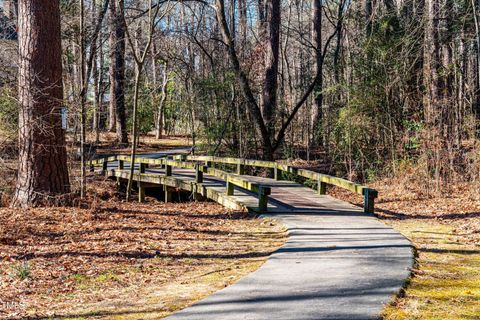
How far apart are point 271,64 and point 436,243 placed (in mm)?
13861

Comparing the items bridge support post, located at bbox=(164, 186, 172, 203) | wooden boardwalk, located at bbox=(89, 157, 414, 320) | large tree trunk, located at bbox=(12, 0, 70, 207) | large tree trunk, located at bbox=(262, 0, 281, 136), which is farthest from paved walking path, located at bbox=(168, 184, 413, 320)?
large tree trunk, located at bbox=(262, 0, 281, 136)

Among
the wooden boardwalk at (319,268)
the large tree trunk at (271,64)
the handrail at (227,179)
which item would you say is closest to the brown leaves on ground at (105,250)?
the wooden boardwalk at (319,268)

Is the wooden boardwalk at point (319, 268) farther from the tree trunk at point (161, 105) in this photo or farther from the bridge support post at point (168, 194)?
the tree trunk at point (161, 105)

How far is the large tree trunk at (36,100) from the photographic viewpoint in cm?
1334


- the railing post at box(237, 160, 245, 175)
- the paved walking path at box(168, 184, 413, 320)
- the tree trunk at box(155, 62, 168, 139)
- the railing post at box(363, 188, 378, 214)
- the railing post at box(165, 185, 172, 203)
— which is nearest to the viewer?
the paved walking path at box(168, 184, 413, 320)

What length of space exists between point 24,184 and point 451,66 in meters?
14.6

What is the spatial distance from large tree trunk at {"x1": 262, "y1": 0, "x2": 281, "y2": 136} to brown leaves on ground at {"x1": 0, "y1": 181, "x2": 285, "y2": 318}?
9.38 meters

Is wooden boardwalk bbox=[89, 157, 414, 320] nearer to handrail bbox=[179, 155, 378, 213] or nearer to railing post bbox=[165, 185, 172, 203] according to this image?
handrail bbox=[179, 155, 378, 213]

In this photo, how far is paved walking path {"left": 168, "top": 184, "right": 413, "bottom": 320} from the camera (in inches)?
235

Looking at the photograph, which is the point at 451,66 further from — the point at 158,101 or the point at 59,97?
the point at 158,101

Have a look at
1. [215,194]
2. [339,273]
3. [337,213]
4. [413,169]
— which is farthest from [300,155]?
[339,273]

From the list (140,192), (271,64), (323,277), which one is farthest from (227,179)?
(271,64)

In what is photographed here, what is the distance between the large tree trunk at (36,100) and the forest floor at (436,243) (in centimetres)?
789

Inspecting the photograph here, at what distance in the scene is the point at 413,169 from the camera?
17469mm
